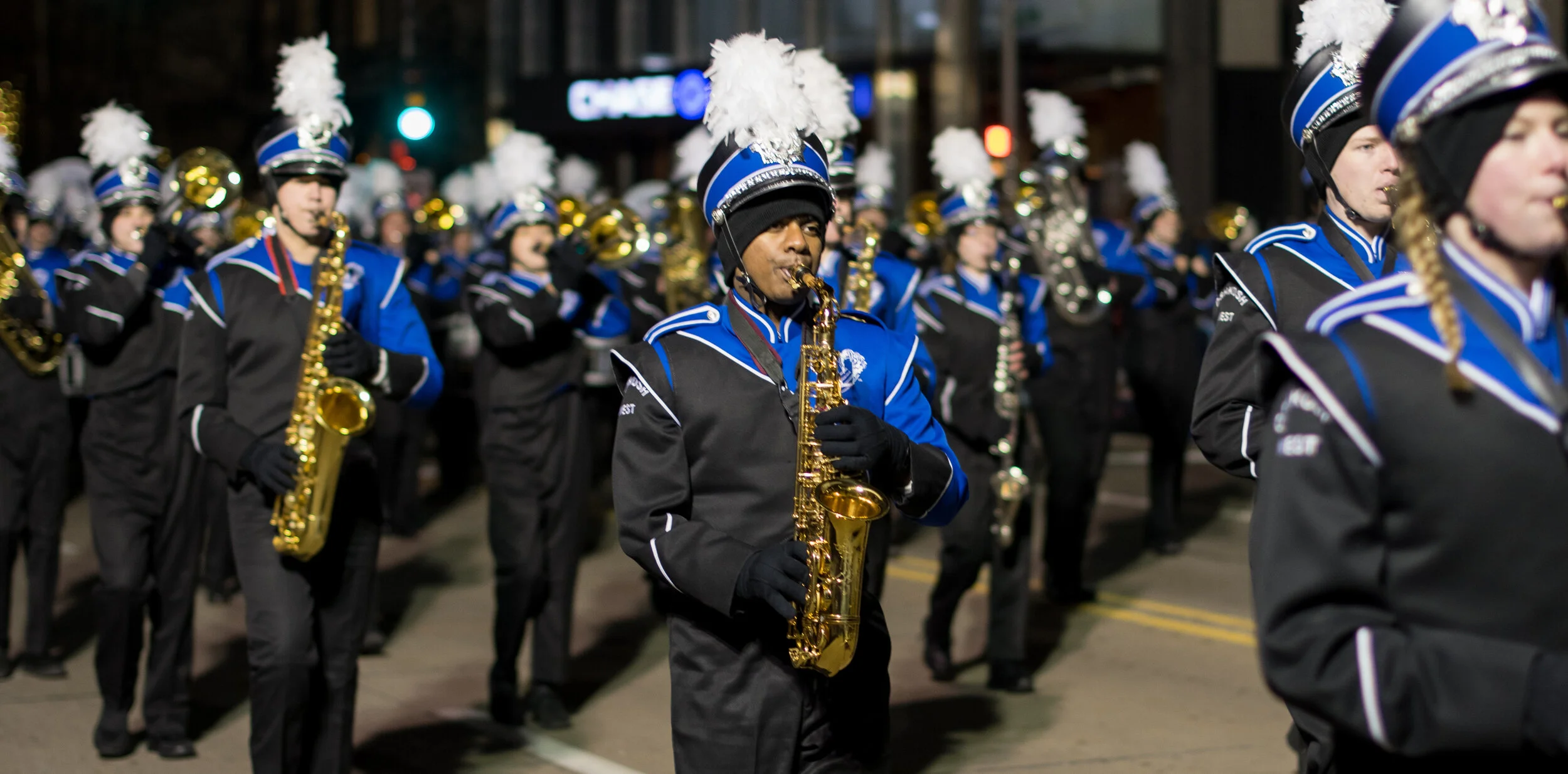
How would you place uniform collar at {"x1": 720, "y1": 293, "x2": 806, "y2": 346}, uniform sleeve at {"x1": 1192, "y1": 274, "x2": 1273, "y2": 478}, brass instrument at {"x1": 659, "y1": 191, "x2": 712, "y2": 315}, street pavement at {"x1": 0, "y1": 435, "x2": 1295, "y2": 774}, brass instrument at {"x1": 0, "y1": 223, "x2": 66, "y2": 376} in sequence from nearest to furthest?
1. uniform collar at {"x1": 720, "y1": 293, "x2": 806, "y2": 346}
2. uniform sleeve at {"x1": 1192, "y1": 274, "x2": 1273, "y2": 478}
3. street pavement at {"x1": 0, "y1": 435, "x2": 1295, "y2": 774}
4. brass instrument at {"x1": 0, "y1": 223, "x2": 66, "y2": 376}
5. brass instrument at {"x1": 659, "y1": 191, "x2": 712, "y2": 315}

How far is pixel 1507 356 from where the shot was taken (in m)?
2.55

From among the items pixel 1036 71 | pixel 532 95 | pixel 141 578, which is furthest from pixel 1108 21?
pixel 141 578

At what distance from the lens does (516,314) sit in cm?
861

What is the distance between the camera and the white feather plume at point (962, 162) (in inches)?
363

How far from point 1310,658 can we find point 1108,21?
897 inches

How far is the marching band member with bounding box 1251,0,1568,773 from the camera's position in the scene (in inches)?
99.0

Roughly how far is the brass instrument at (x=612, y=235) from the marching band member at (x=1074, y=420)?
2539mm

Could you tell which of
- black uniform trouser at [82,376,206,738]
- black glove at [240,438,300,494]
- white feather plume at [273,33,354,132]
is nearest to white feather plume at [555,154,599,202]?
black uniform trouser at [82,376,206,738]

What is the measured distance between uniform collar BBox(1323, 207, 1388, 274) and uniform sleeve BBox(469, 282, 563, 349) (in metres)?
4.83

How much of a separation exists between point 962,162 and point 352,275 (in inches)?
159

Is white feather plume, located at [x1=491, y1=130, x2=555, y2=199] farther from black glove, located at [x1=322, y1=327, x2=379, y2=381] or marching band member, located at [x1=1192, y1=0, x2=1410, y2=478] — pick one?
marching band member, located at [x1=1192, y1=0, x2=1410, y2=478]

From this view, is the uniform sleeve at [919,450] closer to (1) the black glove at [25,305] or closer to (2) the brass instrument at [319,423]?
(2) the brass instrument at [319,423]

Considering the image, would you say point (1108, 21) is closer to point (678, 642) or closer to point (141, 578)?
point (141, 578)

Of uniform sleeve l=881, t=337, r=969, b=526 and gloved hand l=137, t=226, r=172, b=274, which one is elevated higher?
gloved hand l=137, t=226, r=172, b=274
